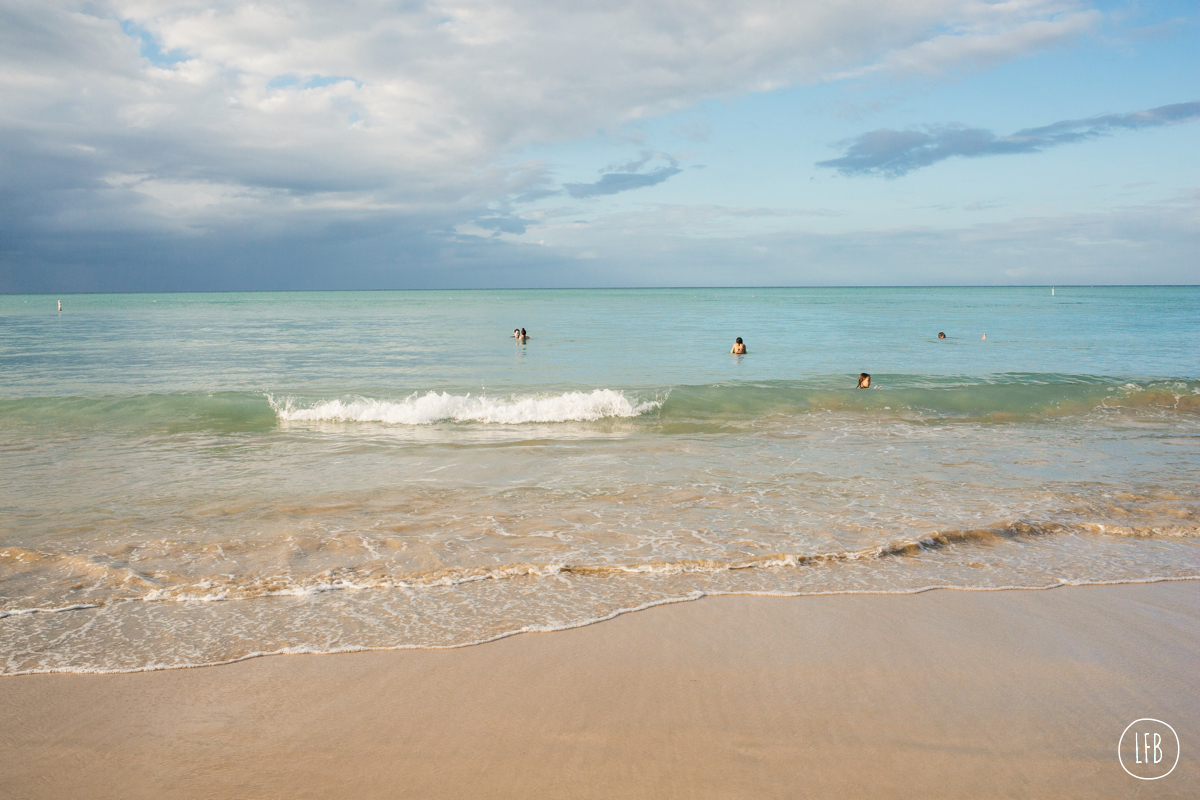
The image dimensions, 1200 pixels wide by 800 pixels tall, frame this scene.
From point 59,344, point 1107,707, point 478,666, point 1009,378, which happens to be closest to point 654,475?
point 478,666

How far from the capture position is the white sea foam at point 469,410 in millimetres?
13883

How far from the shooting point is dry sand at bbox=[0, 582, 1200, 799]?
295cm

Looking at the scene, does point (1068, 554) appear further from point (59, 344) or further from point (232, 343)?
point (59, 344)

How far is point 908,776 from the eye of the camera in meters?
2.97

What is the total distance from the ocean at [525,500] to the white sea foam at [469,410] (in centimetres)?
7

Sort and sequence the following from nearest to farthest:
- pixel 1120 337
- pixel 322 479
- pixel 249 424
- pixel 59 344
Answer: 1. pixel 322 479
2. pixel 249 424
3. pixel 59 344
4. pixel 1120 337

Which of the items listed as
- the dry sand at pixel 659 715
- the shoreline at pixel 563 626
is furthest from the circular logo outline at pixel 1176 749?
the shoreline at pixel 563 626

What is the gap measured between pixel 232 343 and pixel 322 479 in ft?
89.5

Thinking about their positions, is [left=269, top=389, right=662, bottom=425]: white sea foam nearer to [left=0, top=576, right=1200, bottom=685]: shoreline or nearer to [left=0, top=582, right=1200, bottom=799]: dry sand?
[left=0, top=576, right=1200, bottom=685]: shoreline

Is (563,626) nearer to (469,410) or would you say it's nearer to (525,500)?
(525,500)

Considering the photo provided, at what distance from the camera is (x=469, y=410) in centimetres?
1422

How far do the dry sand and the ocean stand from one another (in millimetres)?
431

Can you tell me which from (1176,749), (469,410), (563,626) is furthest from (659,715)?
(469,410)

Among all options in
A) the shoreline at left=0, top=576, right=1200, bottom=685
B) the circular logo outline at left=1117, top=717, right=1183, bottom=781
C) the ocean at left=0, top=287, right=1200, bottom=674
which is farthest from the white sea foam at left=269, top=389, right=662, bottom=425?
the circular logo outline at left=1117, top=717, right=1183, bottom=781
